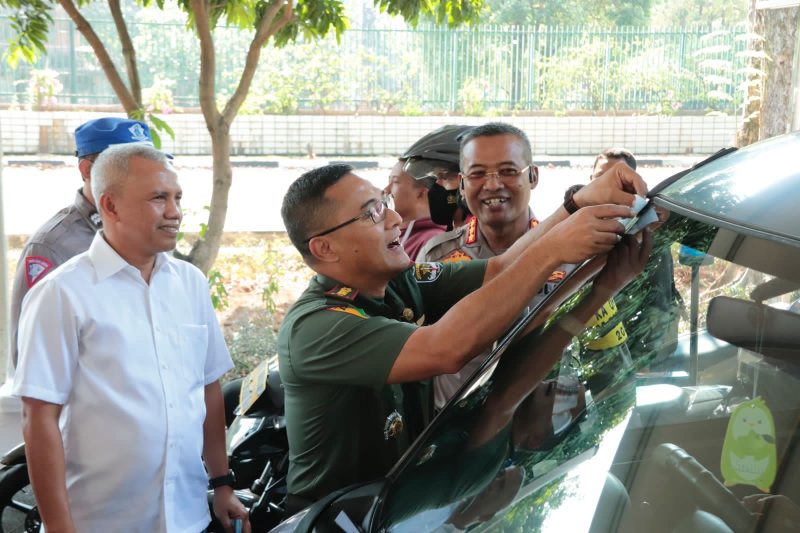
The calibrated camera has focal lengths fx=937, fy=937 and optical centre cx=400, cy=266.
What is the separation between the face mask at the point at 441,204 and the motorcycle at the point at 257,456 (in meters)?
0.89

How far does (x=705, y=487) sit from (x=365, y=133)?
1198 cm

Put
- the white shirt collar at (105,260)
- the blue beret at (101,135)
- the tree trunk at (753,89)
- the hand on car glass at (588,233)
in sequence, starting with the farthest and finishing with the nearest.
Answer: the tree trunk at (753,89), the blue beret at (101,135), the white shirt collar at (105,260), the hand on car glass at (588,233)

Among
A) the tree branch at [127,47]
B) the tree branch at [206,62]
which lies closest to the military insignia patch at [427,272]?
the tree branch at [206,62]

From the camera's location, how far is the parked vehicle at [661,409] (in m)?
1.50

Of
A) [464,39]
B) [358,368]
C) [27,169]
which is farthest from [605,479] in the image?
[27,169]

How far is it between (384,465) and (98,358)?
788 mm

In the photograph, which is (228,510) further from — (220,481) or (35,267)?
(35,267)

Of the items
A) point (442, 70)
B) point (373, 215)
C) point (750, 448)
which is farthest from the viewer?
point (442, 70)

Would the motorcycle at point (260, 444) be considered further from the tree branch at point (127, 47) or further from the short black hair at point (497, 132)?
the tree branch at point (127, 47)

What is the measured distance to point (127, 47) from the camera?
5250 millimetres

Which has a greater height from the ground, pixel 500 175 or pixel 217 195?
pixel 500 175

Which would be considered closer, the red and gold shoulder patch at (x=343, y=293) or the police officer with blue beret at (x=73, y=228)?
the red and gold shoulder patch at (x=343, y=293)

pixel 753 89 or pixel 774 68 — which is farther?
pixel 753 89

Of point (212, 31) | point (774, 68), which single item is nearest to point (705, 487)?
point (212, 31)
